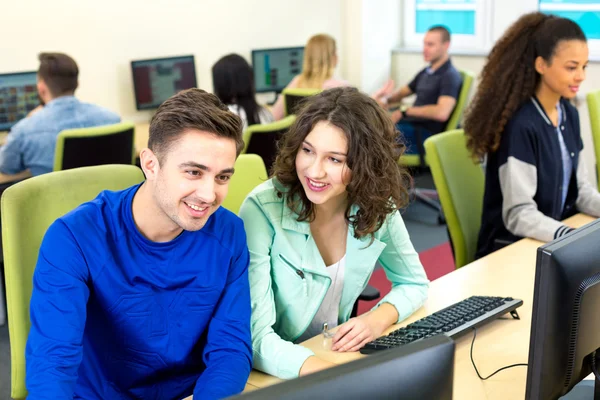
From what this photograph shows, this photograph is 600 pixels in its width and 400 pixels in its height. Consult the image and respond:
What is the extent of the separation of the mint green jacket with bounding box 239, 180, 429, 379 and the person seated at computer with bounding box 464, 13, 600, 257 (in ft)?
2.18

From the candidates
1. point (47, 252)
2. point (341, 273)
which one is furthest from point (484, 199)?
point (47, 252)

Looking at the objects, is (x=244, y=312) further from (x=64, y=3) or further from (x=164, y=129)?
(x=64, y=3)

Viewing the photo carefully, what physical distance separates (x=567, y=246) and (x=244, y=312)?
67 centimetres

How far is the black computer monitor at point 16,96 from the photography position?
157 inches

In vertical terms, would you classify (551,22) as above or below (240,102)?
above

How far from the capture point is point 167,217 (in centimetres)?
144

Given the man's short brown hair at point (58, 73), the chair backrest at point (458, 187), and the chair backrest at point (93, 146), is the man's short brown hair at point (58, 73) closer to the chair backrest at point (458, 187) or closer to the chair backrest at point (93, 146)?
the chair backrest at point (93, 146)

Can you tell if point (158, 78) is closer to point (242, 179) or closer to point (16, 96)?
point (16, 96)

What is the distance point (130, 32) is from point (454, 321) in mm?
3618

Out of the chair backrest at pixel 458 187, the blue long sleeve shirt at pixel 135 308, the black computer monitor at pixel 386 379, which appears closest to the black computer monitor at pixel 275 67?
the chair backrest at pixel 458 187

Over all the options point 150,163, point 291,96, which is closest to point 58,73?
point 291,96

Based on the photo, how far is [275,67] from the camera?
5.35 metres

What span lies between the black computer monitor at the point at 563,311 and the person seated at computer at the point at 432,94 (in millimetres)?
3475

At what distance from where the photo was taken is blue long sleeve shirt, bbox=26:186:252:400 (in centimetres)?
135
